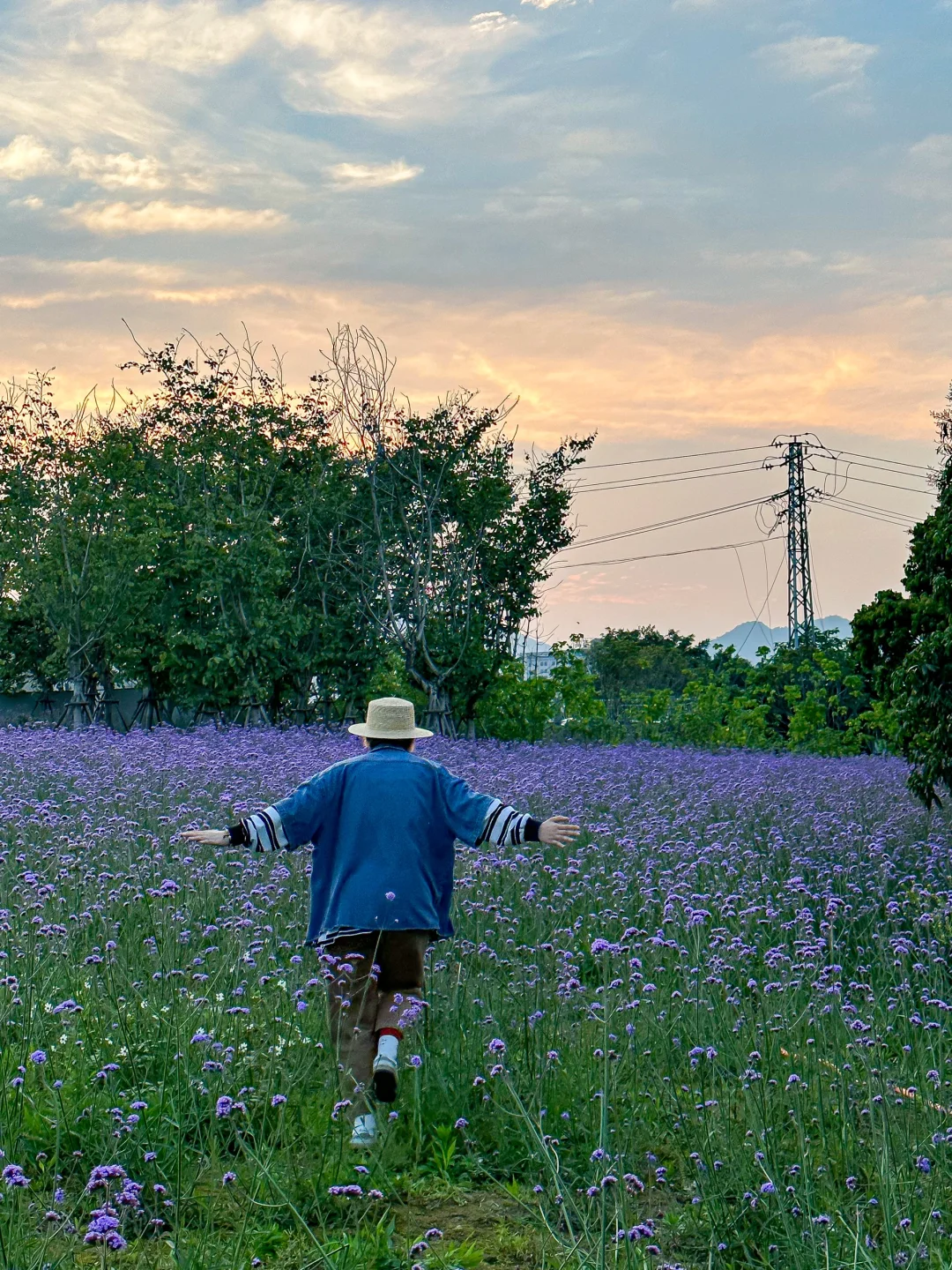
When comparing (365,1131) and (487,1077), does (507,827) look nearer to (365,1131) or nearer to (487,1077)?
(487,1077)

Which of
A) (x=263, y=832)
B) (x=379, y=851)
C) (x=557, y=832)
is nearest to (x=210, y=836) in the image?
(x=263, y=832)

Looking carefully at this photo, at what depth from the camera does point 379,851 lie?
4.96 m

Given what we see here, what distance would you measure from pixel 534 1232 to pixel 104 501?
23.6m

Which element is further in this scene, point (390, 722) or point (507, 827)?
point (390, 722)

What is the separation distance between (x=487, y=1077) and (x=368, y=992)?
1.90 ft

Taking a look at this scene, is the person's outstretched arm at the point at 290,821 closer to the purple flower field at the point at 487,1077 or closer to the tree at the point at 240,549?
the purple flower field at the point at 487,1077

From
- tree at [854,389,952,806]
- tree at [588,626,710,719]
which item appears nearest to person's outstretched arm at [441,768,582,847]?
tree at [854,389,952,806]

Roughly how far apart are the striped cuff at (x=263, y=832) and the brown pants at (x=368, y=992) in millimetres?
473

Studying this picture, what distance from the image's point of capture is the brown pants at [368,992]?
4.68 meters

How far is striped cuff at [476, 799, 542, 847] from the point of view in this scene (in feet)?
16.2

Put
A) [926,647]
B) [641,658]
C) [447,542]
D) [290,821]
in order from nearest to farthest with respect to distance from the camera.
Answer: [290,821] → [926,647] → [447,542] → [641,658]

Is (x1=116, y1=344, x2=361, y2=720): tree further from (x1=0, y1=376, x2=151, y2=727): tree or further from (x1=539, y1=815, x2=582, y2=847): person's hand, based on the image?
(x1=539, y1=815, x2=582, y2=847): person's hand

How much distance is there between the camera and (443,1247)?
3.85 metres

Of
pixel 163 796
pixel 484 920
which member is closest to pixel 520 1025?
pixel 484 920
